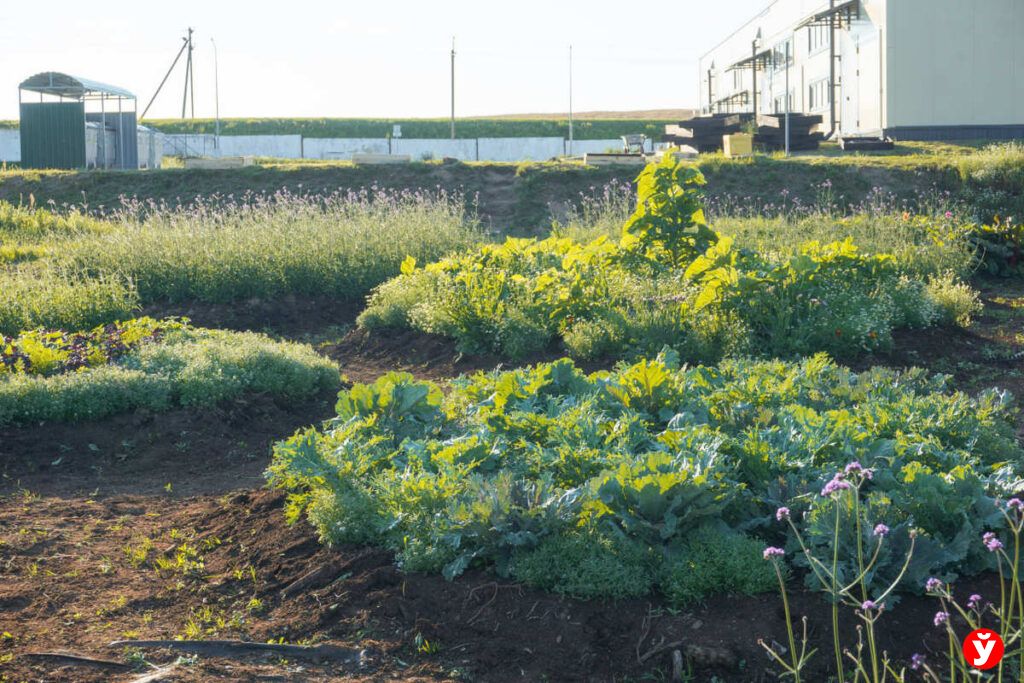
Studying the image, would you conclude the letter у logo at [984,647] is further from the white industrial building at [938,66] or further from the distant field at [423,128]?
the distant field at [423,128]

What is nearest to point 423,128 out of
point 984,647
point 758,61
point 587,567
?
point 758,61

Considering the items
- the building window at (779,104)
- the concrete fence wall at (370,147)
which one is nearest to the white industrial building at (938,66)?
the building window at (779,104)

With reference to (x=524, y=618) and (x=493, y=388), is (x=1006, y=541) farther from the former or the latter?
(x=493, y=388)

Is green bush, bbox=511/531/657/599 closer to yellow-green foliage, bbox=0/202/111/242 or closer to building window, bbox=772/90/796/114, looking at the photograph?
yellow-green foliage, bbox=0/202/111/242

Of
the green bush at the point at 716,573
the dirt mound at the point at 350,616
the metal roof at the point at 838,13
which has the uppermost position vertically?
the metal roof at the point at 838,13

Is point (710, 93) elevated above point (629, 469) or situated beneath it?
elevated above

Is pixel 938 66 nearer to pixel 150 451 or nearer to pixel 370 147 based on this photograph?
pixel 370 147

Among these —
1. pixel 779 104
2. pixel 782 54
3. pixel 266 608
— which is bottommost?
pixel 266 608

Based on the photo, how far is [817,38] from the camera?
33156mm

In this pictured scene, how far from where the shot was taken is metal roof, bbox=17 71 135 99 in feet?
95.9

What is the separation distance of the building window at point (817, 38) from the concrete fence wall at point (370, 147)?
335 inches

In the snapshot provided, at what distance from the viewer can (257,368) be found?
8.11m

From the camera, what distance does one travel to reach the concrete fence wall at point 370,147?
4169 centimetres

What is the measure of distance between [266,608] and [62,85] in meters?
28.8
